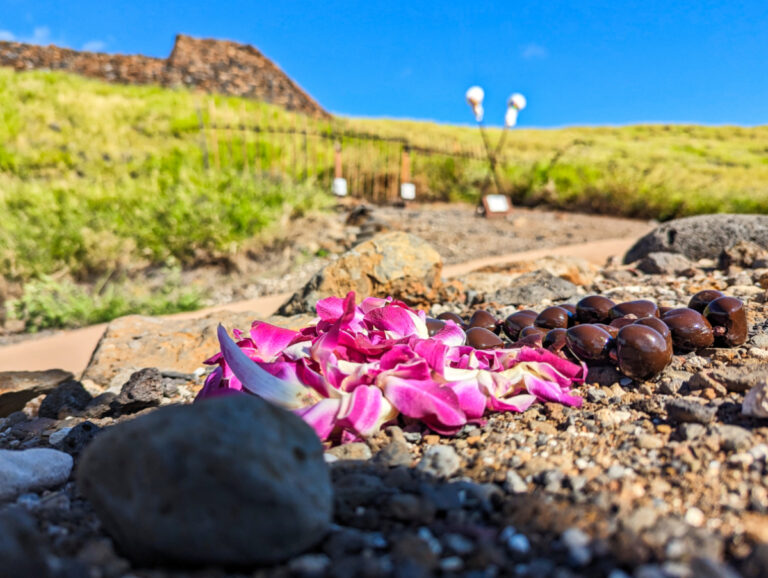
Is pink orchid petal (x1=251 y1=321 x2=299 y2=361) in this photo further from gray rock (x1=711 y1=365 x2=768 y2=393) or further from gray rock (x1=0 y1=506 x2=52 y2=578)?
gray rock (x1=711 y1=365 x2=768 y2=393)

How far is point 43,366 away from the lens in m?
3.54

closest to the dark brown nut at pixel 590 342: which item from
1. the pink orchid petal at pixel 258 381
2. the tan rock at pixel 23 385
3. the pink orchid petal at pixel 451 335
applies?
the pink orchid petal at pixel 451 335

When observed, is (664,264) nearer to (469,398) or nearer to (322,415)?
(469,398)

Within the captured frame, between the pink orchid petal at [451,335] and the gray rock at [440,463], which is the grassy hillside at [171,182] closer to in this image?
the pink orchid petal at [451,335]

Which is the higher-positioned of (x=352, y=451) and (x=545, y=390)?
(x=545, y=390)

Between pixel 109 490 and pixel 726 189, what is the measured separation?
14.6 meters

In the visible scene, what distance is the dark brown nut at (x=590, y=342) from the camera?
1.90 meters

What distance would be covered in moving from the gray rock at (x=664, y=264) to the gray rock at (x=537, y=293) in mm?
1059

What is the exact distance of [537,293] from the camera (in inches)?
136

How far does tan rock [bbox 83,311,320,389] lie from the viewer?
2.97m

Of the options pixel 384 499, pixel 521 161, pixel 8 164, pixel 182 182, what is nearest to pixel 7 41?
pixel 8 164

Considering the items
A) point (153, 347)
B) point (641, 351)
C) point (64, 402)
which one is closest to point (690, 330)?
point (641, 351)

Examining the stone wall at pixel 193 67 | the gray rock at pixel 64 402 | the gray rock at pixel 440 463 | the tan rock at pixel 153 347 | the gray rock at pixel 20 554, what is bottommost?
the gray rock at pixel 64 402

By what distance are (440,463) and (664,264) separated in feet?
12.2
